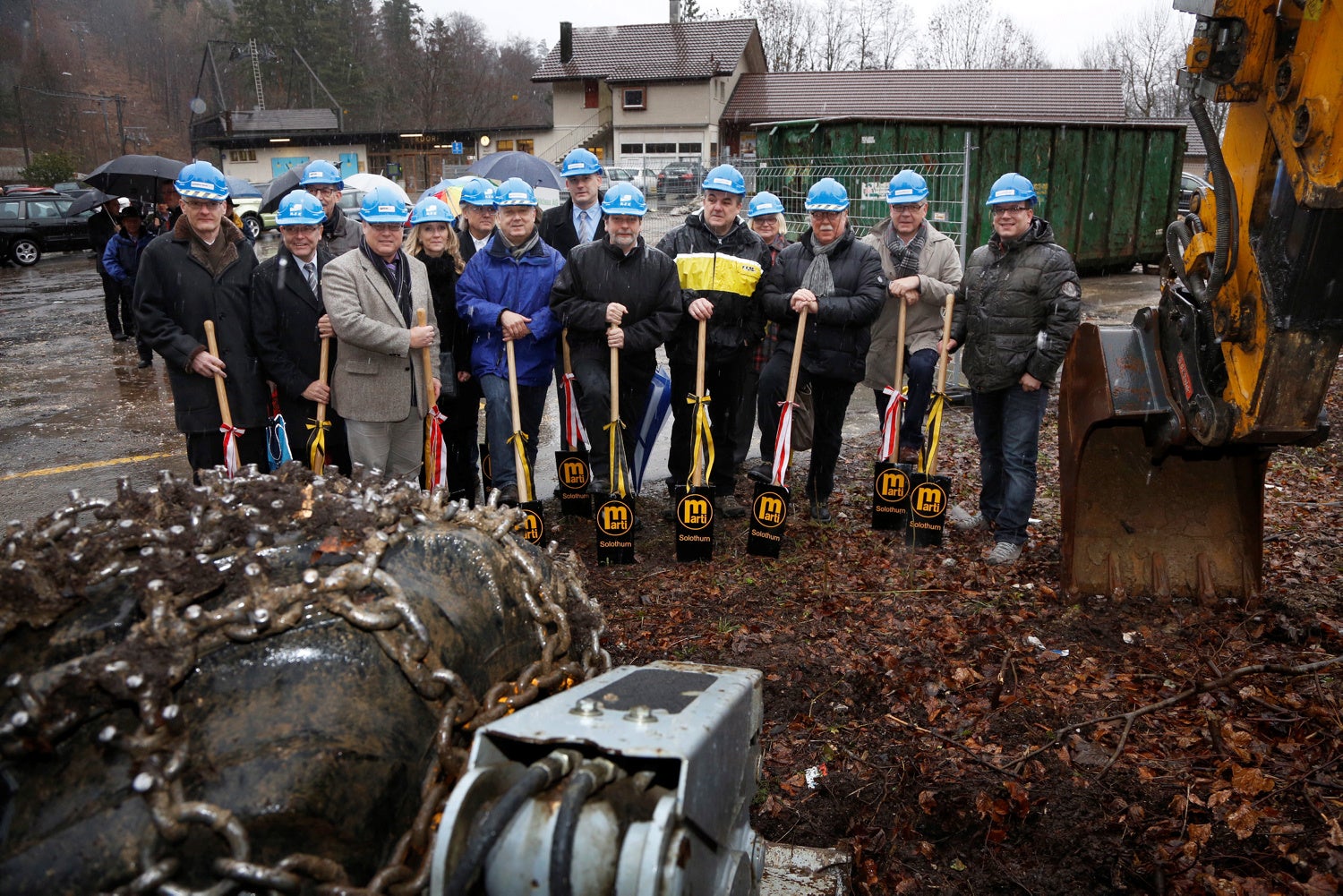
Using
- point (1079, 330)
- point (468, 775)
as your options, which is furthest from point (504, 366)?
point (468, 775)

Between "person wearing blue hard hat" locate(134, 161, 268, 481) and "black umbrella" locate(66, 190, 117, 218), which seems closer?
"person wearing blue hard hat" locate(134, 161, 268, 481)

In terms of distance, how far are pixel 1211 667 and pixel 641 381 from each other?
3.38 metres

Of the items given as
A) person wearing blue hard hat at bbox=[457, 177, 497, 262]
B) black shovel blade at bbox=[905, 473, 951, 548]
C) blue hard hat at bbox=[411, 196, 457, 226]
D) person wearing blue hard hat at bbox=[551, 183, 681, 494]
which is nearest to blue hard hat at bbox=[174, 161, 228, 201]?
blue hard hat at bbox=[411, 196, 457, 226]

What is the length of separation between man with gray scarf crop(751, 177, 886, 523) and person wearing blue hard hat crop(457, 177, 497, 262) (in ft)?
6.43

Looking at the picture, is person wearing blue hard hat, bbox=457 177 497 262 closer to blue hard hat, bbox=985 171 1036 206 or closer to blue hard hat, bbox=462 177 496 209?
blue hard hat, bbox=462 177 496 209

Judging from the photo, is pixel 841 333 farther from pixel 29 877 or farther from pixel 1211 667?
pixel 29 877

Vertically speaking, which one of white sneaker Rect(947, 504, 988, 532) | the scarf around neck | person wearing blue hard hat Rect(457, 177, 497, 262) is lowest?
white sneaker Rect(947, 504, 988, 532)

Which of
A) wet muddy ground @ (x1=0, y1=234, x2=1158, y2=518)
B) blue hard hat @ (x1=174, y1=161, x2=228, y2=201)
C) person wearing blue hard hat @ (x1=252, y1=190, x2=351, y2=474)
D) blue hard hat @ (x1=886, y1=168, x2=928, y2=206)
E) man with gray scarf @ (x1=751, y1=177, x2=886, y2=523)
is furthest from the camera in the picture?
wet muddy ground @ (x1=0, y1=234, x2=1158, y2=518)

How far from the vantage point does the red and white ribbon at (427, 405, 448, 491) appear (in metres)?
5.44

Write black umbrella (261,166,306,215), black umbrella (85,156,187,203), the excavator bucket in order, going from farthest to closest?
black umbrella (85,156,187,203)
black umbrella (261,166,306,215)
the excavator bucket

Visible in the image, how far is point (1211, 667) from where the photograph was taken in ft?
12.9

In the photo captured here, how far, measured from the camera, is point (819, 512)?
6.04 metres

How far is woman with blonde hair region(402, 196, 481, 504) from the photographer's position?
5918mm

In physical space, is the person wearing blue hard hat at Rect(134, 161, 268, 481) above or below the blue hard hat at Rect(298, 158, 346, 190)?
below
